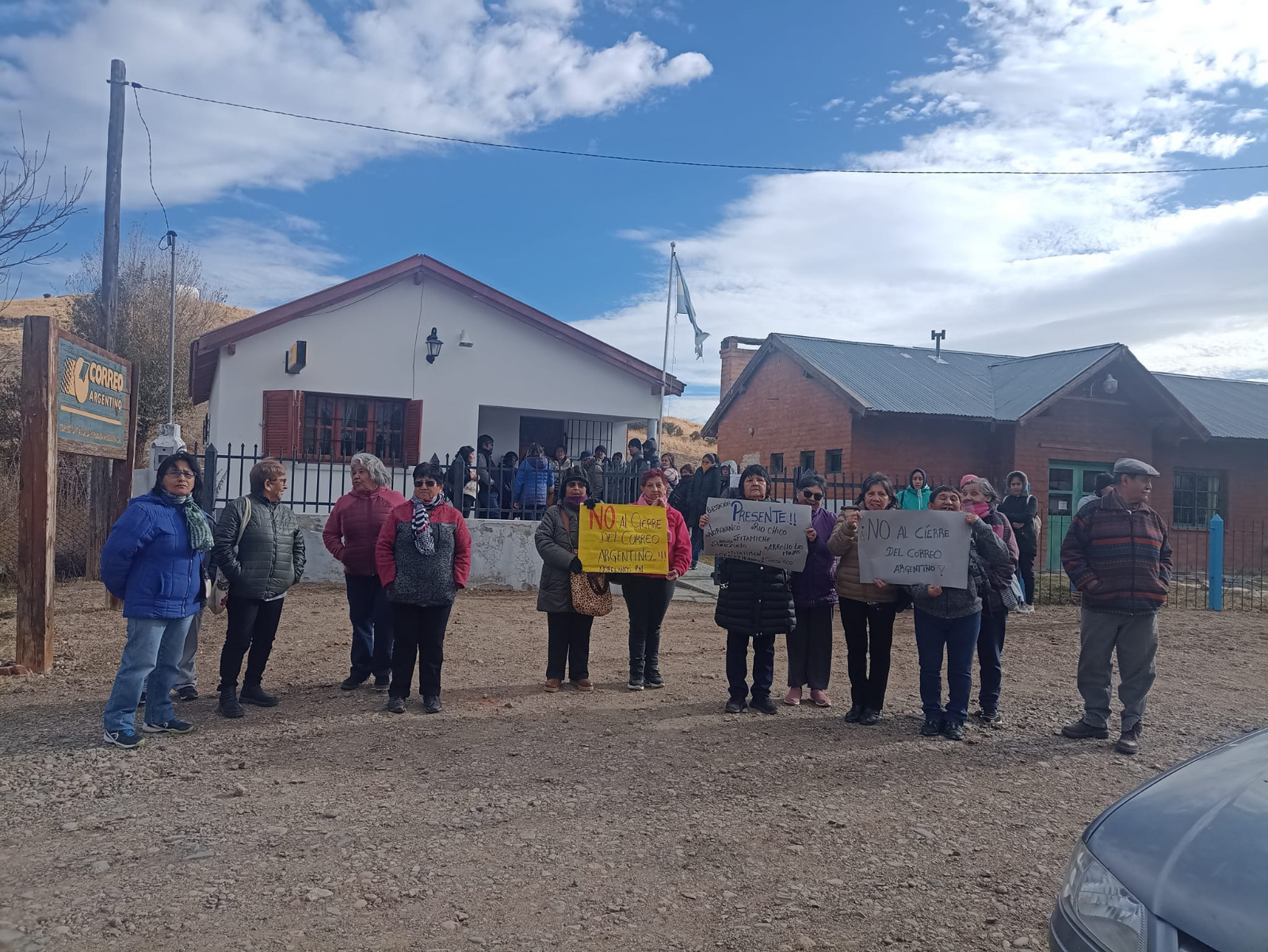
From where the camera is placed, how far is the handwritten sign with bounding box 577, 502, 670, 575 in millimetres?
6727

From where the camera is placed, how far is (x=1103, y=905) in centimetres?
250

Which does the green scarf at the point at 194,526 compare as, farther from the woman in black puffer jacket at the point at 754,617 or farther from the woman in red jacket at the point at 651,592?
the woman in black puffer jacket at the point at 754,617

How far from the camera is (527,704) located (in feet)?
21.5

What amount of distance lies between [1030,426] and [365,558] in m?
17.5

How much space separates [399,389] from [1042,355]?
53.9ft

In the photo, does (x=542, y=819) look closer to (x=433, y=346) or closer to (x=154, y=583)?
(x=154, y=583)

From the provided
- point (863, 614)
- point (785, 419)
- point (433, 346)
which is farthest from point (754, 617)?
point (785, 419)

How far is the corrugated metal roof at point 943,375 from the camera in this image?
2008 cm

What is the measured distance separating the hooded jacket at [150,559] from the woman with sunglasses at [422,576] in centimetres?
124

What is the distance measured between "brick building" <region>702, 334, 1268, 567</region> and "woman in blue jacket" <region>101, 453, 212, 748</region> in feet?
52.3

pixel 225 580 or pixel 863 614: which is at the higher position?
pixel 225 580

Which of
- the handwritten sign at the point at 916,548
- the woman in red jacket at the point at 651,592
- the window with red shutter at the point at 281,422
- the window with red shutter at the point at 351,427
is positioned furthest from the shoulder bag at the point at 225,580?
the window with red shutter at the point at 351,427

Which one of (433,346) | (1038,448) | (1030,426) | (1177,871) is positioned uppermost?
(433,346)

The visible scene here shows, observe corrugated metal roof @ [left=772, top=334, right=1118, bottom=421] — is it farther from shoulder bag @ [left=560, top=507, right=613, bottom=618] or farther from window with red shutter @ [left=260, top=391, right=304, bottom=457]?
shoulder bag @ [left=560, top=507, right=613, bottom=618]
